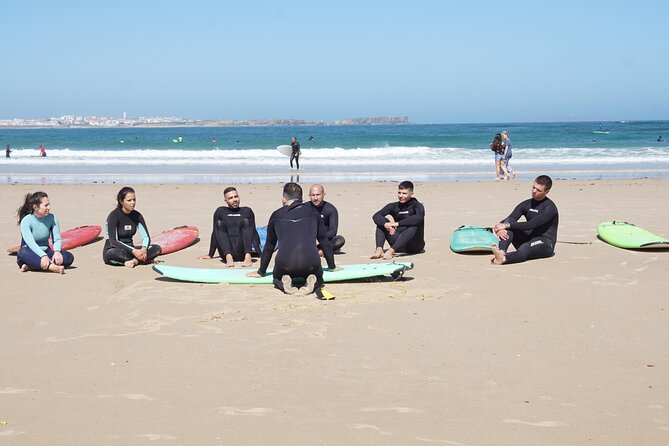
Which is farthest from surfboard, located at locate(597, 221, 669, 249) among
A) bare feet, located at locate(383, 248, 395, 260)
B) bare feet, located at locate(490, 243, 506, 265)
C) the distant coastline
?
the distant coastline

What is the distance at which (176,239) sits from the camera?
1027cm

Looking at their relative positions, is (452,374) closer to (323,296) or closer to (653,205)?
(323,296)

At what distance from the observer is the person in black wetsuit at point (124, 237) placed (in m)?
8.82

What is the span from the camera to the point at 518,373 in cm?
503

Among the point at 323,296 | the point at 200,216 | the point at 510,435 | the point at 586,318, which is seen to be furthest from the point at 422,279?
the point at 200,216

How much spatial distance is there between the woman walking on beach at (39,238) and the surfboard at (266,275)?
1310mm

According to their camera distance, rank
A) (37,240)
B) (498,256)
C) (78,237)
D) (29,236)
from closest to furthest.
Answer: (29,236)
(37,240)
(498,256)
(78,237)

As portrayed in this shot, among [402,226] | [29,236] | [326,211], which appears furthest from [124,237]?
[402,226]

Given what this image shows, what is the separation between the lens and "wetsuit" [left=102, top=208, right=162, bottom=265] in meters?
8.88

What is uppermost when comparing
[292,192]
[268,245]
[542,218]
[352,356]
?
[292,192]

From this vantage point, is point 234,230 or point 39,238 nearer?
point 39,238

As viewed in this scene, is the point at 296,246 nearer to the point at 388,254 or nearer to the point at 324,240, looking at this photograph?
the point at 324,240

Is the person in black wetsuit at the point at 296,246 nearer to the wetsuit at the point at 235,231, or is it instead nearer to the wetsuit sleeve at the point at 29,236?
the wetsuit at the point at 235,231

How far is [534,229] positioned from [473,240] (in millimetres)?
802
